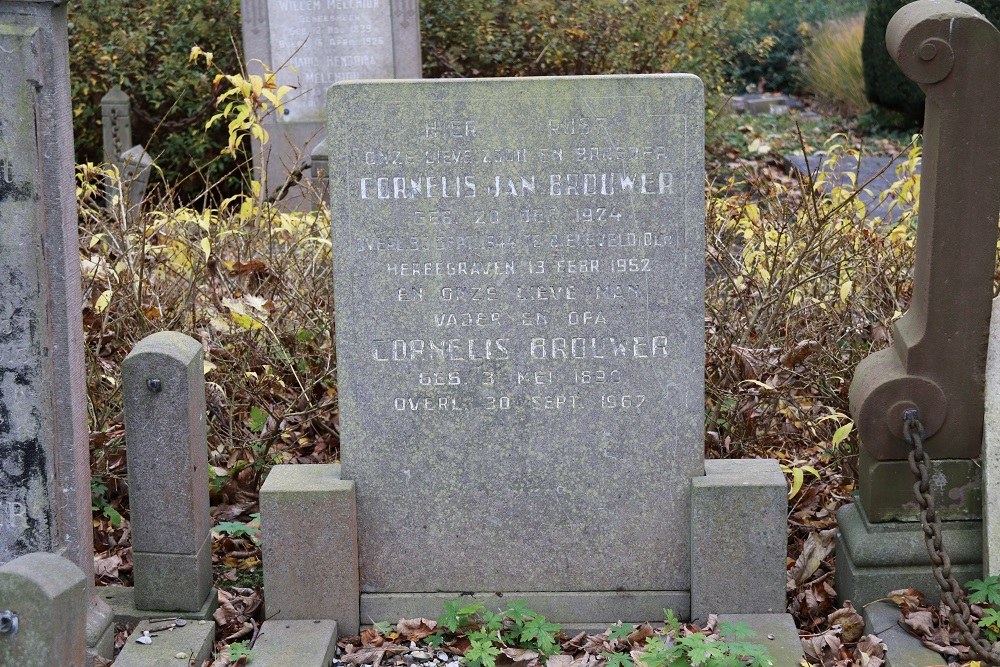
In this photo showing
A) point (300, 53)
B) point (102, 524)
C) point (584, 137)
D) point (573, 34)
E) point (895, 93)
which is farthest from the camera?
point (895, 93)

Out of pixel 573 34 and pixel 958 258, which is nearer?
pixel 958 258

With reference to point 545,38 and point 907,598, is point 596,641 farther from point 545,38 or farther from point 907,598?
point 545,38

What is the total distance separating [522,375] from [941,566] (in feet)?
4.60

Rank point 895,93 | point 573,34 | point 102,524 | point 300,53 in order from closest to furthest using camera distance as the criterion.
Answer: point 102,524
point 300,53
point 573,34
point 895,93

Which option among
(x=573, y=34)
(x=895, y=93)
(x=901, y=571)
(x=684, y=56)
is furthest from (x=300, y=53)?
(x=895, y=93)

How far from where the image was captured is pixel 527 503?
13.5 ft

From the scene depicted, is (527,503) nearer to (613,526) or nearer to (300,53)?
(613,526)

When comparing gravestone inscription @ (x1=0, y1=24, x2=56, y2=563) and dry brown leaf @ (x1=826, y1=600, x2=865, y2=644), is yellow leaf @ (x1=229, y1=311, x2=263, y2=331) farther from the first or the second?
dry brown leaf @ (x1=826, y1=600, x2=865, y2=644)

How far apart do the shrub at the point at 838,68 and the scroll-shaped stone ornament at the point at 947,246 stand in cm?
1455

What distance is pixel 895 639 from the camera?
12.6ft

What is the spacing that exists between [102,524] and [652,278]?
237 centimetres

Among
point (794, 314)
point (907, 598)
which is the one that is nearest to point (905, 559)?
point (907, 598)

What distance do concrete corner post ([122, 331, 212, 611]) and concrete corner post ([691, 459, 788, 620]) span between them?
1579 millimetres

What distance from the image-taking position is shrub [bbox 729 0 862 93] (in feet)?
66.5
